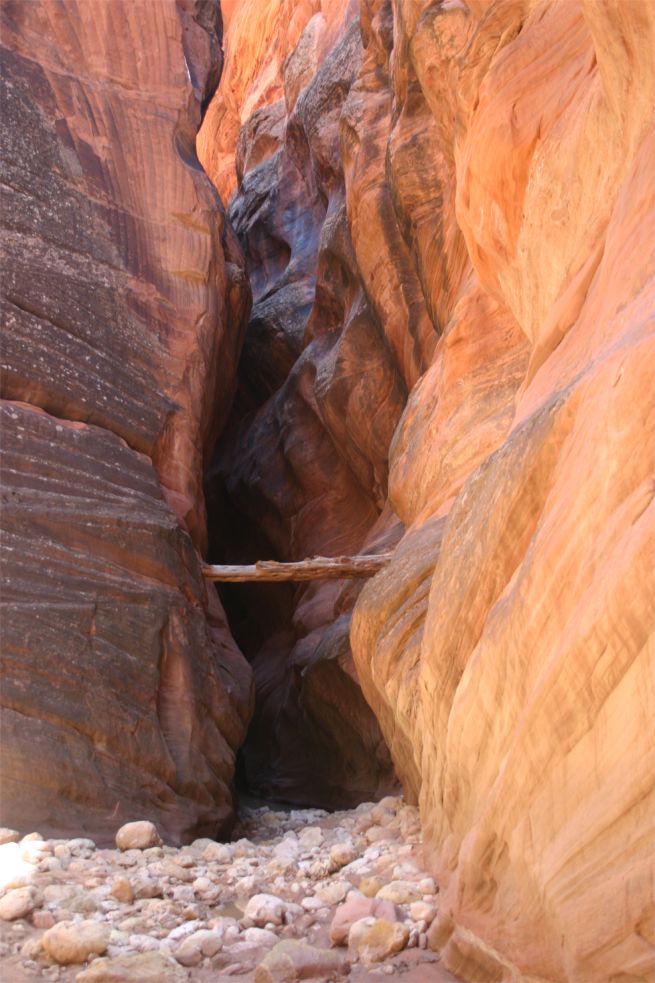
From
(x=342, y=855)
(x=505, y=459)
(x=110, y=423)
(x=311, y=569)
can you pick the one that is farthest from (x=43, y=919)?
(x=110, y=423)

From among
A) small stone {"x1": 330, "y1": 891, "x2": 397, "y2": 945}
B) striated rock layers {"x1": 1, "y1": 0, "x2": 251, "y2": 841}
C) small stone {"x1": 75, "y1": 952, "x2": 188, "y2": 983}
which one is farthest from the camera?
striated rock layers {"x1": 1, "y1": 0, "x2": 251, "y2": 841}

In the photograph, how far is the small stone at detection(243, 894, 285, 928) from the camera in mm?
5137

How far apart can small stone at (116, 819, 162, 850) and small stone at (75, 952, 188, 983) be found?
322cm

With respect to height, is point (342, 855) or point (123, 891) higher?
point (123, 891)

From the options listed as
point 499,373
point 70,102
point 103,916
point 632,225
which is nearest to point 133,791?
point 103,916

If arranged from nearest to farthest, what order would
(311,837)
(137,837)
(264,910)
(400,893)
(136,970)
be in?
(136,970)
(264,910)
(400,893)
(137,837)
(311,837)

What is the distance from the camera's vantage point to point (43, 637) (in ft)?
28.4

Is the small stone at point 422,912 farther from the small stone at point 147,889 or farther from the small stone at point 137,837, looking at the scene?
the small stone at point 137,837

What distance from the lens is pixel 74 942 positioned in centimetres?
445

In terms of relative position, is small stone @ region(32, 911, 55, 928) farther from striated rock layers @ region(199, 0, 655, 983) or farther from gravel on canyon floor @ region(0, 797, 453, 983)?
striated rock layers @ region(199, 0, 655, 983)

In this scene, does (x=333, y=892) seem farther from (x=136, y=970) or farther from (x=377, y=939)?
(x=136, y=970)

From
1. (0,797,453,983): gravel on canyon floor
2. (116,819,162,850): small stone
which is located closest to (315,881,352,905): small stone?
(0,797,453,983): gravel on canyon floor

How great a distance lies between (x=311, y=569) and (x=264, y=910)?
6327 mm

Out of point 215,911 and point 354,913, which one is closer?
point 354,913
